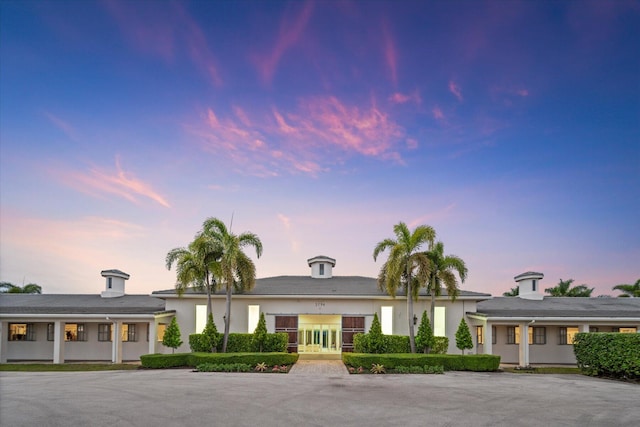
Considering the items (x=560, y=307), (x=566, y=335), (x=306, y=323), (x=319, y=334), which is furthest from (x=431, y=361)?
(x=560, y=307)

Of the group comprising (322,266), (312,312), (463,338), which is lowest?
(463,338)

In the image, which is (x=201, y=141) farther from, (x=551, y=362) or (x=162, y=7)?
(x=551, y=362)

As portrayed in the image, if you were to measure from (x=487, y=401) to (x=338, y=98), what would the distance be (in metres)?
14.7

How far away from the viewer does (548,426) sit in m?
12.8

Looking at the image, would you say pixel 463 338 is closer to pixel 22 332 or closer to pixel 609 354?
pixel 609 354

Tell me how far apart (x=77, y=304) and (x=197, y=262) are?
1064cm

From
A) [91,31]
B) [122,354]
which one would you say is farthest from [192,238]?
[91,31]

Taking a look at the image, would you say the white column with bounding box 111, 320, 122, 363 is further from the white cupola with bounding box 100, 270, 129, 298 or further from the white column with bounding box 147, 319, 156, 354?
the white cupola with bounding box 100, 270, 129, 298

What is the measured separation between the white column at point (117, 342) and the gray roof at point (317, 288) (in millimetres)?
2883

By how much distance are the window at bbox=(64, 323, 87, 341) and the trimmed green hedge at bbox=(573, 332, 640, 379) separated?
29.3 metres

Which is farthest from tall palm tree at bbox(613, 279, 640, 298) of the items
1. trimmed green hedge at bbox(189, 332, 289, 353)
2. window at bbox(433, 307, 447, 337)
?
trimmed green hedge at bbox(189, 332, 289, 353)

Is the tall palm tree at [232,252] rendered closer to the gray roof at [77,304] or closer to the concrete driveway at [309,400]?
the gray roof at [77,304]

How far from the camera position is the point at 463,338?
2833 centimetres

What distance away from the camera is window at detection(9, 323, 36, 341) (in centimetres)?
3189
